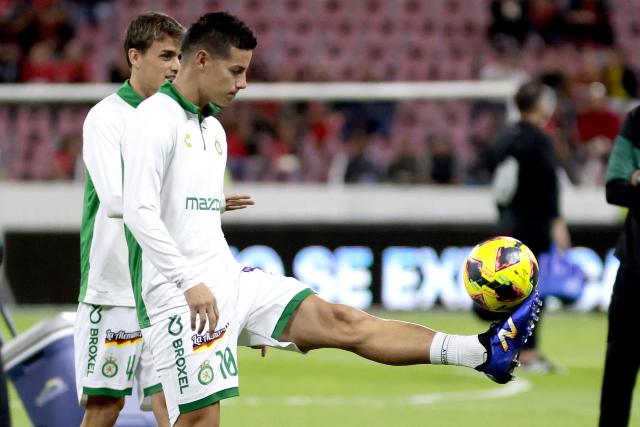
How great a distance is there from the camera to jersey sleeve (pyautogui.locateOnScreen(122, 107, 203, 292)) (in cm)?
526

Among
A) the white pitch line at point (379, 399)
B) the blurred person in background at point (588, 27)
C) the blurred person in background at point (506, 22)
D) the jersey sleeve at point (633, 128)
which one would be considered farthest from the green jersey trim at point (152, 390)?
the blurred person in background at point (588, 27)

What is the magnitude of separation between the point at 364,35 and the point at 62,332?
1468 centimetres

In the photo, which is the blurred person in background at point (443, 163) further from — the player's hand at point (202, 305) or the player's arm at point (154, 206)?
the player's hand at point (202, 305)

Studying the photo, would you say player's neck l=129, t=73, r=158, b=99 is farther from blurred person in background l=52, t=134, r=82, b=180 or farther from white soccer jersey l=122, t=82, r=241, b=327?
blurred person in background l=52, t=134, r=82, b=180

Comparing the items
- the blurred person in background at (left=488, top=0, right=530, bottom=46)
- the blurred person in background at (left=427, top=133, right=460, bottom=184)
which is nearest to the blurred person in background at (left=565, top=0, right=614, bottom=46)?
the blurred person in background at (left=488, top=0, right=530, bottom=46)

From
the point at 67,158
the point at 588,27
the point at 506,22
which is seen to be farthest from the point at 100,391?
the point at 588,27

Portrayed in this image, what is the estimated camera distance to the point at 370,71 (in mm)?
19062

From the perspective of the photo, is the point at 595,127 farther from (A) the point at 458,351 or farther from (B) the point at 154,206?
(B) the point at 154,206

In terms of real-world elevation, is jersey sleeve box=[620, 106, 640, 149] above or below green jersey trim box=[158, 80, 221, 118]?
below

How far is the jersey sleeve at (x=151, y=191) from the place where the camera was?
5262 mm

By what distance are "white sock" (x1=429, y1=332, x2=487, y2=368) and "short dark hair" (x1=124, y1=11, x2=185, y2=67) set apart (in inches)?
69.8

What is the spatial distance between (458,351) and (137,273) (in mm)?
1312

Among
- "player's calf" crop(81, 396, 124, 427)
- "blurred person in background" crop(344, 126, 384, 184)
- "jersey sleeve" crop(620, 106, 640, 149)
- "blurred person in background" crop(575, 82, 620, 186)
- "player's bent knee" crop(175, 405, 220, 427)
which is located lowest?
"blurred person in background" crop(344, 126, 384, 184)

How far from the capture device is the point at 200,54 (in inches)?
219
